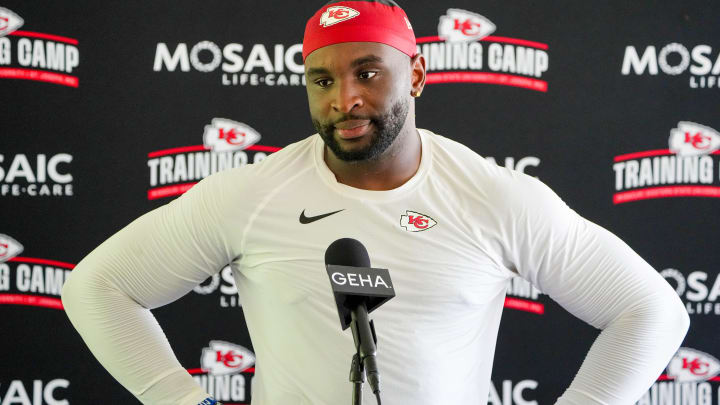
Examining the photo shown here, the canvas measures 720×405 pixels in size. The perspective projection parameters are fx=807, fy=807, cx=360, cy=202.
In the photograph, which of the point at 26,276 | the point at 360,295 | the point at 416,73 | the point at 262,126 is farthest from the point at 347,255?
the point at 26,276

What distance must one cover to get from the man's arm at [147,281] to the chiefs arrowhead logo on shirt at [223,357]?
3.58 feet

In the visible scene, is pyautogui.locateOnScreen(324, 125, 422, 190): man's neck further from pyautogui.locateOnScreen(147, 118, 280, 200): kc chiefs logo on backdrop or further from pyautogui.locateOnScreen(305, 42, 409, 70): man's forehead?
pyautogui.locateOnScreen(147, 118, 280, 200): kc chiefs logo on backdrop

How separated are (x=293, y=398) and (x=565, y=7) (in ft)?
5.58

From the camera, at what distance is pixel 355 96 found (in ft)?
4.40

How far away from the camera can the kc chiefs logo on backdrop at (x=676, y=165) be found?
2592mm

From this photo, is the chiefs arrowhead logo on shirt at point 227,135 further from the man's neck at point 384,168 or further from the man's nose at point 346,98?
the man's nose at point 346,98

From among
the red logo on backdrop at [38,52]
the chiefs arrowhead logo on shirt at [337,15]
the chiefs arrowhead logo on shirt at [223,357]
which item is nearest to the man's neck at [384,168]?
the chiefs arrowhead logo on shirt at [337,15]

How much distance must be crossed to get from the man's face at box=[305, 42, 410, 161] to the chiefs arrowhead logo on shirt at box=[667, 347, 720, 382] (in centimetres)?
168

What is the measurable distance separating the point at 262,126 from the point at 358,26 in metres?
1.24

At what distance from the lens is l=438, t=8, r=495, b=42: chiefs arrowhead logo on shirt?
2.57 metres

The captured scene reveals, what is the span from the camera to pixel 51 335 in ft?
8.52

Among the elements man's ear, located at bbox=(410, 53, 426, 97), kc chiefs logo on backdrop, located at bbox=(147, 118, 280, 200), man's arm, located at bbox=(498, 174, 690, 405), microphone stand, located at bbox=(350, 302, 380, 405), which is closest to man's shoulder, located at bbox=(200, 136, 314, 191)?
man's ear, located at bbox=(410, 53, 426, 97)

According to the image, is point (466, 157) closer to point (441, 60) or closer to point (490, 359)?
point (490, 359)

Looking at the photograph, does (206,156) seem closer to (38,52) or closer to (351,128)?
(38,52)
